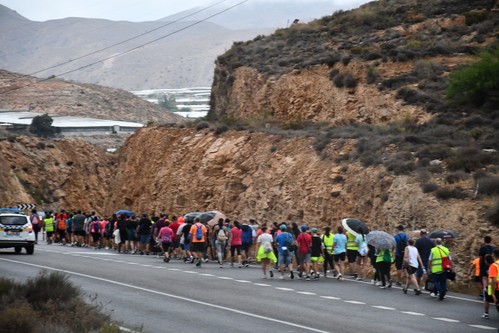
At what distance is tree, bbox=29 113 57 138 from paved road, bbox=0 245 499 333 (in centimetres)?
7734

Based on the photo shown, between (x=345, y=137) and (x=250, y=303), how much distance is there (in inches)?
776

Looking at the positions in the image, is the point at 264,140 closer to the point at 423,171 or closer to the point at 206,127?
the point at 206,127

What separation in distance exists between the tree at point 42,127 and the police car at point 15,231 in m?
72.1

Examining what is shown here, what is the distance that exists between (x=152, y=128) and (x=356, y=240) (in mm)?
32426

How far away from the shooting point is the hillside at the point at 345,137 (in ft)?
105

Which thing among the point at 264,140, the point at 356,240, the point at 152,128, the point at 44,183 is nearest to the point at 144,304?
the point at 356,240

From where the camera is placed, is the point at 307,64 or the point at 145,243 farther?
the point at 307,64

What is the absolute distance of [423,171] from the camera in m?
32.4

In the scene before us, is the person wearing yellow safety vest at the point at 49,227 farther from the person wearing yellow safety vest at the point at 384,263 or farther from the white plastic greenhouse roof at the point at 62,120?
the white plastic greenhouse roof at the point at 62,120

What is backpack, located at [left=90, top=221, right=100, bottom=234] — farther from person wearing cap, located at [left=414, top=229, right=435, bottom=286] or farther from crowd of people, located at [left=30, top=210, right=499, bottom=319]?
person wearing cap, located at [left=414, top=229, right=435, bottom=286]

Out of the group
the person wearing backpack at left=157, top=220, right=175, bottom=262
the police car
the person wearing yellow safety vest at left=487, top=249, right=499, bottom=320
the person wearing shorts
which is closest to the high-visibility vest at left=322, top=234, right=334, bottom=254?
the person wearing shorts

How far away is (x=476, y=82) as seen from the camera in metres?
41.3

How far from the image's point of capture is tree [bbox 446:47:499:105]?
1629 inches

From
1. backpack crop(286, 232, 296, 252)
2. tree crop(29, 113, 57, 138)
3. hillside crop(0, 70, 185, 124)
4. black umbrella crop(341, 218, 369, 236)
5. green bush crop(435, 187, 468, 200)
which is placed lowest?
backpack crop(286, 232, 296, 252)
